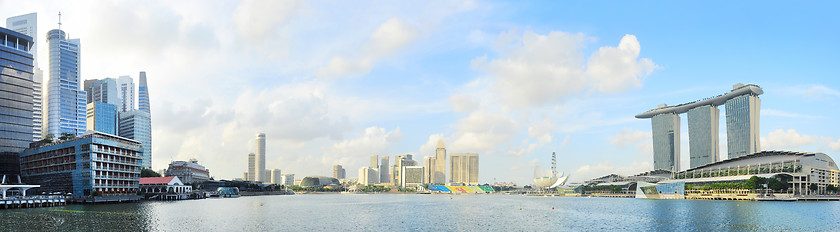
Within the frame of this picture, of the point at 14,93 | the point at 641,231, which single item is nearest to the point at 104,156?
the point at 14,93

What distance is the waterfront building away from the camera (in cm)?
16625

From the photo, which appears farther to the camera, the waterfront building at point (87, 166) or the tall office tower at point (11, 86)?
the tall office tower at point (11, 86)

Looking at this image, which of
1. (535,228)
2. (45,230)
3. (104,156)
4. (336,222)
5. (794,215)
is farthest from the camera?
(104,156)

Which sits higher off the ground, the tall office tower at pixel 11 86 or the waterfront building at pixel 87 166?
the tall office tower at pixel 11 86

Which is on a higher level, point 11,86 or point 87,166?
point 11,86

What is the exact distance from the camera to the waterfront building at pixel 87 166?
16625cm

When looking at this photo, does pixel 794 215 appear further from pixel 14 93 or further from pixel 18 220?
pixel 14 93

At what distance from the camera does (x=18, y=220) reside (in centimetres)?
9400

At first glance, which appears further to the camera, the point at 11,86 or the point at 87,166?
the point at 11,86

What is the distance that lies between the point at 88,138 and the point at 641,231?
151m

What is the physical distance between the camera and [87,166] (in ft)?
545

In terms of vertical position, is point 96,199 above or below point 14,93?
below

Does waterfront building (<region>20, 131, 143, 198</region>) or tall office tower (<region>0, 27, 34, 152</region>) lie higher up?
tall office tower (<region>0, 27, 34, 152</region>)

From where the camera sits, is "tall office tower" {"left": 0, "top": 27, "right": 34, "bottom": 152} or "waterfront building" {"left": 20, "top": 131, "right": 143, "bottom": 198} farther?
"tall office tower" {"left": 0, "top": 27, "right": 34, "bottom": 152}
